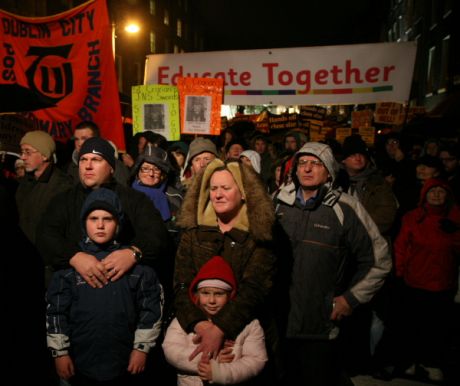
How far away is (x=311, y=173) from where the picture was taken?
3307 mm

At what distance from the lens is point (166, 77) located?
9133mm

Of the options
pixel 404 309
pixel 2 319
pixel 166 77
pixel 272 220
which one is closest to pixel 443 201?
pixel 404 309

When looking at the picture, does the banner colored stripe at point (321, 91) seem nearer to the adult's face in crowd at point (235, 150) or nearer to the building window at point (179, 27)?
the adult's face in crowd at point (235, 150)

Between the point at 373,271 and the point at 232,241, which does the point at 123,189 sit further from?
the point at 373,271

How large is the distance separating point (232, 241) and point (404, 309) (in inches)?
108

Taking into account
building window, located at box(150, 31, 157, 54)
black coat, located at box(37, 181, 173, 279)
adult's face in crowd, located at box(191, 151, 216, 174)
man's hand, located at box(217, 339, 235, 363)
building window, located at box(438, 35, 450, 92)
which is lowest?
man's hand, located at box(217, 339, 235, 363)

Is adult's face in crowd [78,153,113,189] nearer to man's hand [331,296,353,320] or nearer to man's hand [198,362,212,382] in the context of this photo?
man's hand [198,362,212,382]

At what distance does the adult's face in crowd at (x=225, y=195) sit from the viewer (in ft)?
9.37

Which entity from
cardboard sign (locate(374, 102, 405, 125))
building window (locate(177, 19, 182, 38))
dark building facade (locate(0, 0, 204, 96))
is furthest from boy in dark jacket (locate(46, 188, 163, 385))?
building window (locate(177, 19, 182, 38))

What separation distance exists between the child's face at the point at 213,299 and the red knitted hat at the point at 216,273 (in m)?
0.05

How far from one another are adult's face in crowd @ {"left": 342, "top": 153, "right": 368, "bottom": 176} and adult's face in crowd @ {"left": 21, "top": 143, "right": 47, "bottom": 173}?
330cm

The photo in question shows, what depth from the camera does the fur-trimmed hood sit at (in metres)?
2.79

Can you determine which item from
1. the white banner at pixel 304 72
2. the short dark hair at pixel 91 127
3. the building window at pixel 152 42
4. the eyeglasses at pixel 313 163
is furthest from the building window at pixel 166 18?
the eyeglasses at pixel 313 163

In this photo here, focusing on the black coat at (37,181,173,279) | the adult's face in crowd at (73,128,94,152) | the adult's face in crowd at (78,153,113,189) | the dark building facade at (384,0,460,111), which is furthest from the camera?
the dark building facade at (384,0,460,111)
